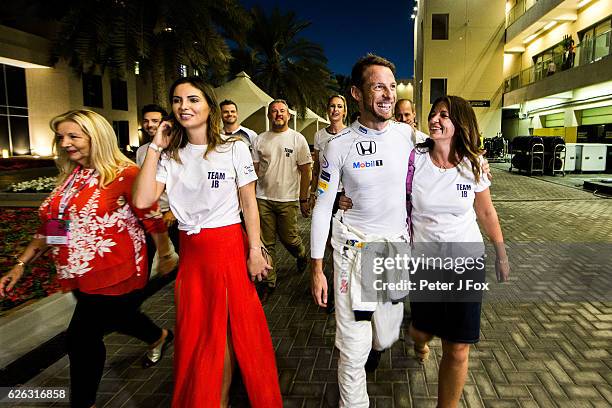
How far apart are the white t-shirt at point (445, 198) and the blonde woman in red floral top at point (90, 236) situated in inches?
67.1

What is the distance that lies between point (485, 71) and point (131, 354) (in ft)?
119

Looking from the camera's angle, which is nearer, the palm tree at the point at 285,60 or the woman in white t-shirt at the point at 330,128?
the woman in white t-shirt at the point at 330,128

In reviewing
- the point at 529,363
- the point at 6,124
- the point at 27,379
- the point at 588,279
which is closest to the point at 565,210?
the point at 588,279

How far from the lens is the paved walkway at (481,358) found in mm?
3043

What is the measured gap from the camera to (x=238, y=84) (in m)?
12.6

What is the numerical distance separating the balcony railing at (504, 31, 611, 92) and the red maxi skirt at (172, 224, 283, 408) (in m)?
22.4

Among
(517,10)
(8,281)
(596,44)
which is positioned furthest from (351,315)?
(517,10)

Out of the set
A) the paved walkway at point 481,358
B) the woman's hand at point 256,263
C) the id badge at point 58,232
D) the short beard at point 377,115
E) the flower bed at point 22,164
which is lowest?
the paved walkway at point 481,358

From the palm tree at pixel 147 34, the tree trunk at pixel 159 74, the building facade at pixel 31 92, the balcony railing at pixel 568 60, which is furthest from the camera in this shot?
the building facade at pixel 31 92

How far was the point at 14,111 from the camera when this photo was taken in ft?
81.8

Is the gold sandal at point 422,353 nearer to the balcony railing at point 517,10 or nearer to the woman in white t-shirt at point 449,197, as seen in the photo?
the woman in white t-shirt at point 449,197

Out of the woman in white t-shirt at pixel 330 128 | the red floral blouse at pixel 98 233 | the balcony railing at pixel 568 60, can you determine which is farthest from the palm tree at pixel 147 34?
the balcony railing at pixel 568 60

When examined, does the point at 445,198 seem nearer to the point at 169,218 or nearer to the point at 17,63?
the point at 169,218

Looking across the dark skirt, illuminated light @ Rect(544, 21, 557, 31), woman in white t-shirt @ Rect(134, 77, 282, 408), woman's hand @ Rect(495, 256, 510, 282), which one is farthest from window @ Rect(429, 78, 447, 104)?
woman in white t-shirt @ Rect(134, 77, 282, 408)
